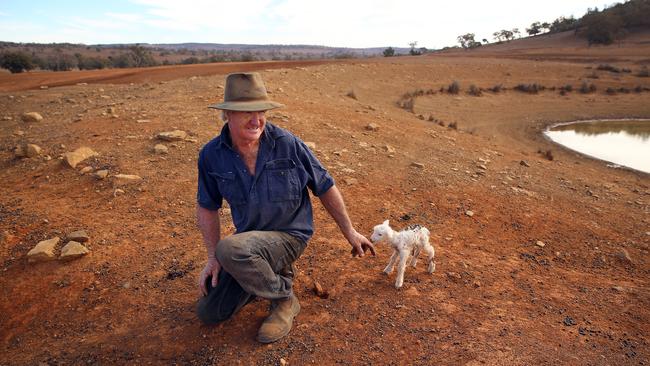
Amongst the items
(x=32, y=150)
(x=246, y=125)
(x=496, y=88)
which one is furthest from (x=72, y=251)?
(x=496, y=88)

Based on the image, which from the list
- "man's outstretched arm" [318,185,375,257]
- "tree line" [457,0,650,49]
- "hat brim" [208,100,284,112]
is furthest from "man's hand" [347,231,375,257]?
"tree line" [457,0,650,49]

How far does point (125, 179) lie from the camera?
18.8 feet

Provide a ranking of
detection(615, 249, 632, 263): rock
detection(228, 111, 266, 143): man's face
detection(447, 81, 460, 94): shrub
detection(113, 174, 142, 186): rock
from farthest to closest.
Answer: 1. detection(447, 81, 460, 94): shrub
2. detection(113, 174, 142, 186): rock
3. detection(615, 249, 632, 263): rock
4. detection(228, 111, 266, 143): man's face

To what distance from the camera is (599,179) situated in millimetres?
8281

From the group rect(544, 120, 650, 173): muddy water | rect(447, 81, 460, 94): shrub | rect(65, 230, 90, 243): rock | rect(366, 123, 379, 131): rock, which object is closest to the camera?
rect(65, 230, 90, 243): rock

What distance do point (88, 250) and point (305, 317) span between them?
8.34 feet

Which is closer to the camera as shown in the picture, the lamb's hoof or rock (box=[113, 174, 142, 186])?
the lamb's hoof

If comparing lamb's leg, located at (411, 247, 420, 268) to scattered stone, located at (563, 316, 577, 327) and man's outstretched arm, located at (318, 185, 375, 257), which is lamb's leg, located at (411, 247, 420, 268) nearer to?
man's outstretched arm, located at (318, 185, 375, 257)

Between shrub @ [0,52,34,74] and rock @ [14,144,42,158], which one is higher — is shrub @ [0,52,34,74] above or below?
above

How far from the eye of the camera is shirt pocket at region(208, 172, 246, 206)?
2941mm

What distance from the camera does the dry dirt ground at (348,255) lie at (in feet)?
9.66

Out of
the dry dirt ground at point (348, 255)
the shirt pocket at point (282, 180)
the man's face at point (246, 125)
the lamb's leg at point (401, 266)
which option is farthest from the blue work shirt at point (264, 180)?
the lamb's leg at point (401, 266)

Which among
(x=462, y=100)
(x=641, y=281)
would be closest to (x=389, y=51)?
(x=462, y=100)

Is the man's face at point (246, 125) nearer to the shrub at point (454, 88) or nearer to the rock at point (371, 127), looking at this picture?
the rock at point (371, 127)
